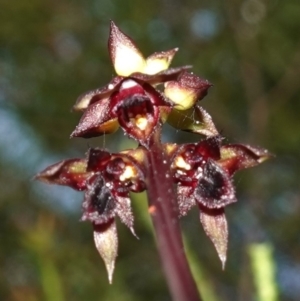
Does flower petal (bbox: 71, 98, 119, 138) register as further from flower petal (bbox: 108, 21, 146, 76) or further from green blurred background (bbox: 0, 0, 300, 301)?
green blurred background (bbox: 0, 0, 300, 301)

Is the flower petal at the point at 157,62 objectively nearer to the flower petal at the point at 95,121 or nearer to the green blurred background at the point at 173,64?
the flower petal at the point at 95,121

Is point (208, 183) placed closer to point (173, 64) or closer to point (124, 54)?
point (124, 54)

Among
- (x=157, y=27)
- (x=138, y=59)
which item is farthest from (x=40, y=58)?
(x=138, y=59)

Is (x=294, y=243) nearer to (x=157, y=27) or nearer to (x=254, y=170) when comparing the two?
(x=254, y=170)

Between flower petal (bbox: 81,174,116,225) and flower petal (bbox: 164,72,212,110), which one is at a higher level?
flower petal (bbox: 164,72,212,110)

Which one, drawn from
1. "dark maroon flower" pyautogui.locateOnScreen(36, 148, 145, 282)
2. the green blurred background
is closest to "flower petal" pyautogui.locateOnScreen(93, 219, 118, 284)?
"dark maroon flower" pyautogui.locateOnScreen(36, 148, 145, 282)

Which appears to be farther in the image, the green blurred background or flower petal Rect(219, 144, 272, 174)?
the green blurred background

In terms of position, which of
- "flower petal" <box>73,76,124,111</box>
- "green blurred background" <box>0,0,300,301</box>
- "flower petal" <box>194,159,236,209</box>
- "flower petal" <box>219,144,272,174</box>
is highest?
"green blurred background" <box>0,0,300,301</box>

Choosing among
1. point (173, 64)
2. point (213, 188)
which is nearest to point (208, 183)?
point (213, 188)

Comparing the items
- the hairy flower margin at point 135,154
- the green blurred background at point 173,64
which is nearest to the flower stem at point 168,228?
the hairy flower margin at point 135,154
